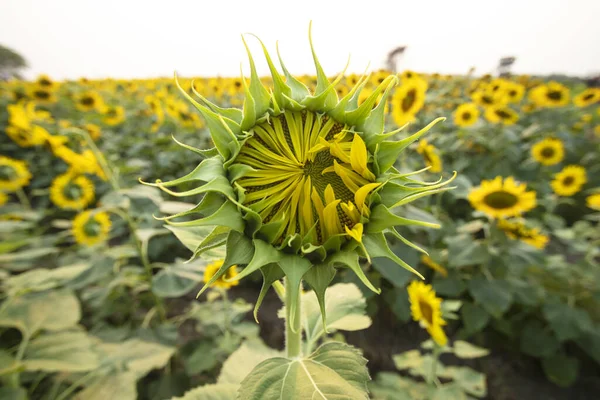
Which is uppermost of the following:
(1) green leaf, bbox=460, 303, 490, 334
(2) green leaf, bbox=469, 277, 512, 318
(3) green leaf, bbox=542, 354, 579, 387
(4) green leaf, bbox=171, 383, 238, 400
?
(4) green leaf, bbox=171, 383, 238, 400

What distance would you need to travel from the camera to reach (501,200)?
2404 mm

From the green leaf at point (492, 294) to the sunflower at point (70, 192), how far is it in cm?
342

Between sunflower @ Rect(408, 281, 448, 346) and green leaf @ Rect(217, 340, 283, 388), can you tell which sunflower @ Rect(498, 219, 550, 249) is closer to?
sunflower @ Rect(408, 281, 448, 346)

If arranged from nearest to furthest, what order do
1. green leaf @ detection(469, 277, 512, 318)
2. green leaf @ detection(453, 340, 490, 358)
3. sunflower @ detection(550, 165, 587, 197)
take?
green leaf @ detection(453, 340, 490, 358), green leaf @ detection(469, 277, 512, 318), sunflower @ detection(550, 165, 587, 197)

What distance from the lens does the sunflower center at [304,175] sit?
0.71 metres

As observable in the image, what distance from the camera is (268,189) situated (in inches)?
29.5

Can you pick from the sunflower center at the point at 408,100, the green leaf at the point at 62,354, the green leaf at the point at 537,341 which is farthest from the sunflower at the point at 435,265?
the green leaf at the point at 62,354

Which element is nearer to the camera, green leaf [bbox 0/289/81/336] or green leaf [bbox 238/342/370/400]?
green leaf [bbox 238/342/370/400]

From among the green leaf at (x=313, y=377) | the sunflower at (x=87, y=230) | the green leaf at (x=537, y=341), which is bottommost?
the green leaf at (x=537, y=341)

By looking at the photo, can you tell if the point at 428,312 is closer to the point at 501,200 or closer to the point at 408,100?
the point at 501,200

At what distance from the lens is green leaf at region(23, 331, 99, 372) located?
4.58 feet

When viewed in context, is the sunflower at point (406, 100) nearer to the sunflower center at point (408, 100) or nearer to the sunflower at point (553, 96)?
the sunflower center at point (408, 100)

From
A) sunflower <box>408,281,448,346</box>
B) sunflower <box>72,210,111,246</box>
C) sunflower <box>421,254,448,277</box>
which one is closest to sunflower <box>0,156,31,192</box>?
sunflower <box>72,210,111,246</box>

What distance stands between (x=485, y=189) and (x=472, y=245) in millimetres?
454
